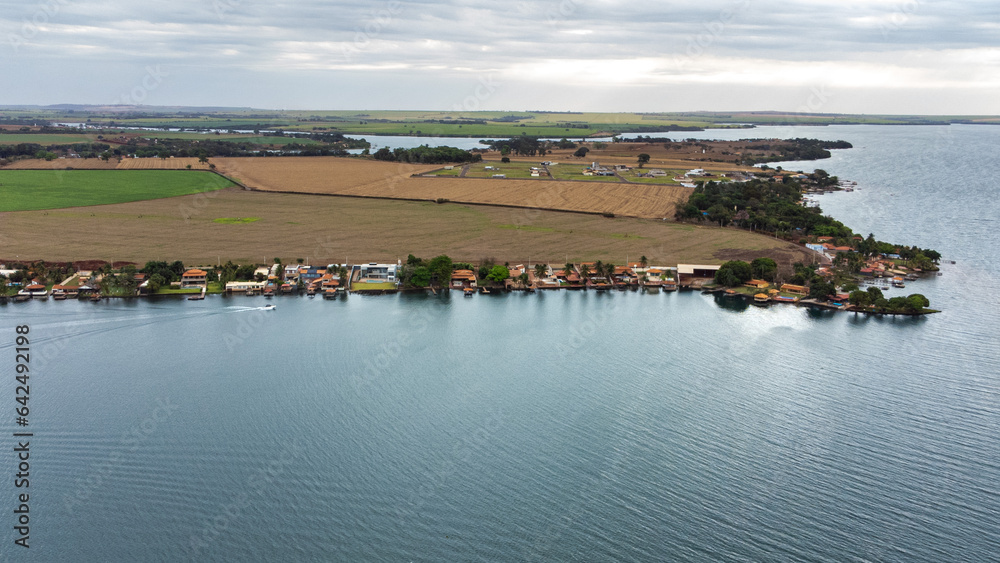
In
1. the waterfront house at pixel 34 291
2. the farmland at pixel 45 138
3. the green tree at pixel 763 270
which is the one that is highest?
the farmland at pixel 45 138

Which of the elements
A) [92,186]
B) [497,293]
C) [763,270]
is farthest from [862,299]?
[92,186]

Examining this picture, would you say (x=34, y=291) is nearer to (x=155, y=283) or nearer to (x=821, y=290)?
(x=155, y=283)

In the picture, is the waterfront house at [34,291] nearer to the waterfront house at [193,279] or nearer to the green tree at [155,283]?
the green tree at [155,283]

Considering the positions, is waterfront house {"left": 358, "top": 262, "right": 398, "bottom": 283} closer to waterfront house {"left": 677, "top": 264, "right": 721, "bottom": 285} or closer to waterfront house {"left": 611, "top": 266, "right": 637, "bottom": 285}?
waterfront house {"left": 611, "top": 266, "right": 637, "bottom": 285}

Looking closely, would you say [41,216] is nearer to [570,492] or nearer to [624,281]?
[624,281]

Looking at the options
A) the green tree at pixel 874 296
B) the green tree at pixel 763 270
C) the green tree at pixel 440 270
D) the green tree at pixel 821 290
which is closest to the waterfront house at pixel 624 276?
the green tree at pixel 763 270

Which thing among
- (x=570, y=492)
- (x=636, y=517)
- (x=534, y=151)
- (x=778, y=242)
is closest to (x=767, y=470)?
(x=636, y=517)

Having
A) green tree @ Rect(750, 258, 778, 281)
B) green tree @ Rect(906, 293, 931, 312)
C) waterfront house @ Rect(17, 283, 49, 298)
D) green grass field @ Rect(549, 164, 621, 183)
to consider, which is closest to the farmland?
green grass field @ Rect(549, 164, 621, 183)
